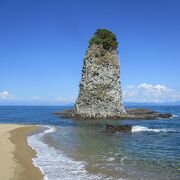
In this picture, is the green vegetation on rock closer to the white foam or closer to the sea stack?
the sea stack

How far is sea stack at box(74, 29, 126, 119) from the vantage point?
245 feet

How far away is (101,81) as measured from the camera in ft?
250

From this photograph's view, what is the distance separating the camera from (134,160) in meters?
→ 22.8

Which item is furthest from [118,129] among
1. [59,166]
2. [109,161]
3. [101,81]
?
[101,81]

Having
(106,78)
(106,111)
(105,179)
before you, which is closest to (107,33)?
(106,78)

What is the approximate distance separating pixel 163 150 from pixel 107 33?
5463 cm

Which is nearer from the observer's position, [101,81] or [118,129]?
[118,129]

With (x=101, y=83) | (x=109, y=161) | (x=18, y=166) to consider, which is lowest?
(x=109, y=161)

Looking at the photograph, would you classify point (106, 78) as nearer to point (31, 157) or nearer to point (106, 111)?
point (106, 111)

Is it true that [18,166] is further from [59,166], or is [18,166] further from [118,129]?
[118,129]

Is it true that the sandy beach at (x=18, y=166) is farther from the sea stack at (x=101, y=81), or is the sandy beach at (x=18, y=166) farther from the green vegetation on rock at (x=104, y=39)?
the green vegetation on rock at (x=104, y=39)

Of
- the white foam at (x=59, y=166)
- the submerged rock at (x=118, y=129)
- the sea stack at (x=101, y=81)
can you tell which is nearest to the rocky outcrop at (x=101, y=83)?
the sea stack at (x=101, y=81)

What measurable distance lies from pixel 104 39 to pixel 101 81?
1031 cm

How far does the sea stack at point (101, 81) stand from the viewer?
74.8m
